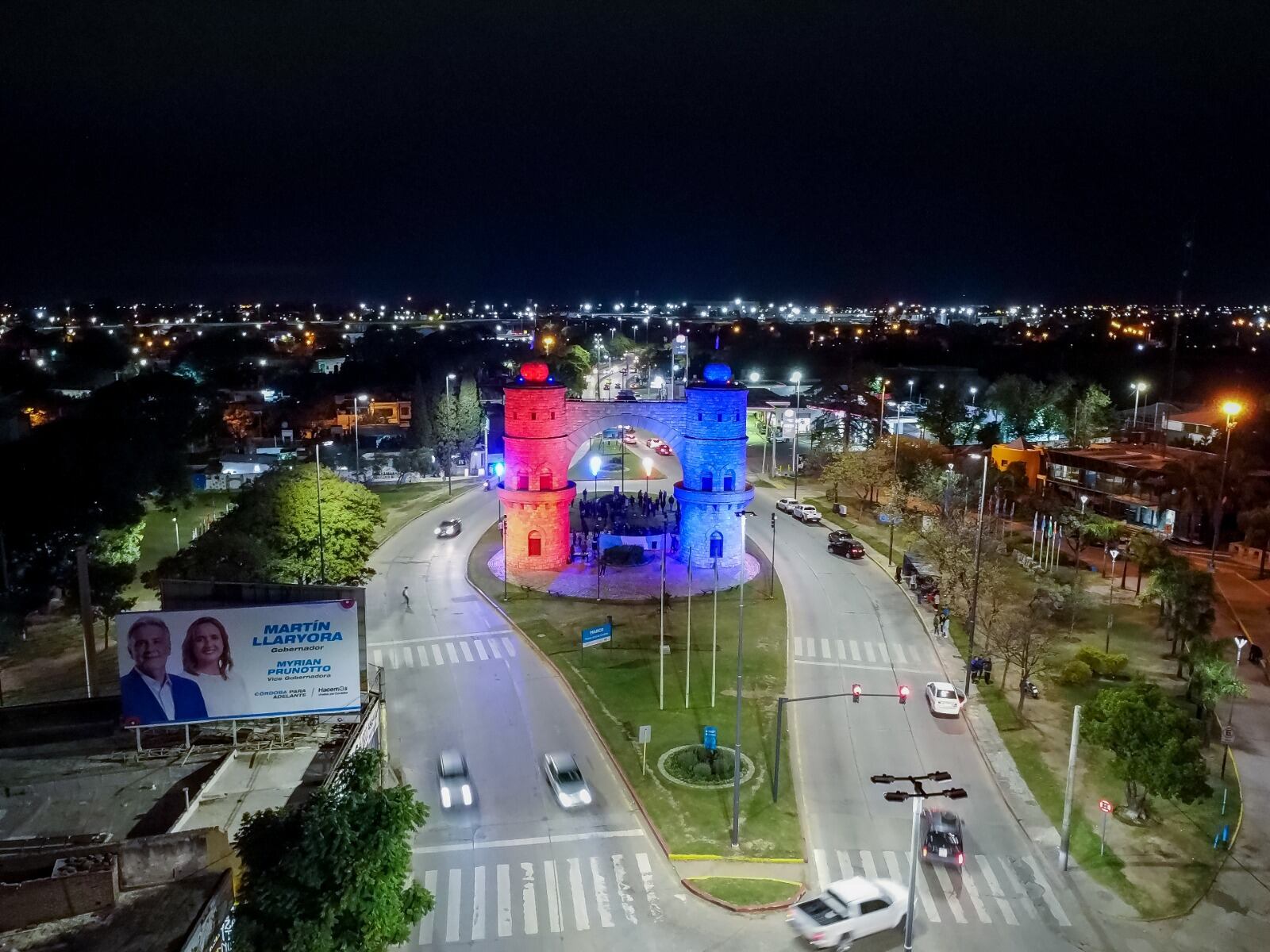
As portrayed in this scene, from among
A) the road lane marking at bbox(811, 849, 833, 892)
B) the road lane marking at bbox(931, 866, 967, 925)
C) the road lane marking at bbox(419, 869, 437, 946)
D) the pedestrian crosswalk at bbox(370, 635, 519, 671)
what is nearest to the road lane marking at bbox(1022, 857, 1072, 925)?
the road lane marking at bbox(931, 866, 967, 925)

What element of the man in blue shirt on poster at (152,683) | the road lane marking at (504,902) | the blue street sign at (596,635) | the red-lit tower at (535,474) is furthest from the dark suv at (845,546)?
the man in blue shirt on poster at (152,683)

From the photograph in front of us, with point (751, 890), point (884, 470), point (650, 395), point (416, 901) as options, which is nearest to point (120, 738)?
point (416, 901)

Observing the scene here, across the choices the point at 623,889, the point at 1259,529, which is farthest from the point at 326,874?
the point at 1259,529

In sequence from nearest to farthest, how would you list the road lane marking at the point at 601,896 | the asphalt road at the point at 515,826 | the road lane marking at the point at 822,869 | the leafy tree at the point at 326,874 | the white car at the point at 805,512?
the leafy tree at the point at 326,874, the asphalt road at the point at 515,826, the road lane marking at the point at 601,896, the road lane marking at the point at 822,869, the white car at the point at 805,512

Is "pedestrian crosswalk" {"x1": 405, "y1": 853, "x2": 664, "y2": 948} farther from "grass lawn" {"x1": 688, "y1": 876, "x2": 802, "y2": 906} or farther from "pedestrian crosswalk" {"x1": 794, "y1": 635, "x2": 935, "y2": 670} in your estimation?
"pedestrian crosswalk" {"x1": 794, "y1": 635, "x2": 935, "y2": 670}

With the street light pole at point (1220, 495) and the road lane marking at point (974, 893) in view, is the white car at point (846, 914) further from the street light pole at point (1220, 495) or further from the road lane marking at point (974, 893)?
the street light pole at point (1220, 495)

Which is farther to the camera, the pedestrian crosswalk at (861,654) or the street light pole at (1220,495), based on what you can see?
the street light pole at (1220,495)

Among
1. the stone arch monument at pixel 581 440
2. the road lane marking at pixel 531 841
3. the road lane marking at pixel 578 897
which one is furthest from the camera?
the stone arch monument at pixel 581 440
